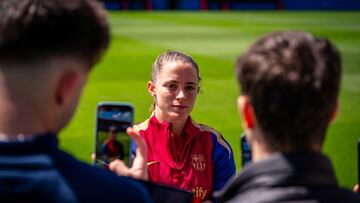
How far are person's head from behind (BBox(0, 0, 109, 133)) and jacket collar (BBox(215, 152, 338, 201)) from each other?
0.54 metres

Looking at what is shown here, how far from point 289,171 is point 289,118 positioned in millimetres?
151

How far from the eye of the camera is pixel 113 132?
3.17m

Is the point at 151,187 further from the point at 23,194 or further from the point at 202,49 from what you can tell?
the point at 202,49

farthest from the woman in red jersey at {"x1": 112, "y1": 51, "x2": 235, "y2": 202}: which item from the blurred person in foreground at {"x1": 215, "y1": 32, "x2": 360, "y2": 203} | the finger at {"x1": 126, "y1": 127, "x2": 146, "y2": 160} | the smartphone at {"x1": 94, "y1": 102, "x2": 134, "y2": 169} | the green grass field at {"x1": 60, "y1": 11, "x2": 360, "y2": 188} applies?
the blurred person in foreground at {"x1": 215, "y1": 32, "x2": 360, "y2": 203}

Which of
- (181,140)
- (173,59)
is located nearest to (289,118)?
(181,140)

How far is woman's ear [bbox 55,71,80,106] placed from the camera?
181 cm

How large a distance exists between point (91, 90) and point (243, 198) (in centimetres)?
1194

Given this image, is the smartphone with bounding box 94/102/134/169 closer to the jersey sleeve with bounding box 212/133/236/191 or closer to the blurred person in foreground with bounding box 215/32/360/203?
the jersey sleeve with bounding box 212/133/236/191

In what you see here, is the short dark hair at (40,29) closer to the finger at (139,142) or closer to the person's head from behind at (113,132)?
the finger at (139,142)

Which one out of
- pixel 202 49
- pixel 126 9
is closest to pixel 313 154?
pixel 202 49

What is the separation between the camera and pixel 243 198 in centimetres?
195

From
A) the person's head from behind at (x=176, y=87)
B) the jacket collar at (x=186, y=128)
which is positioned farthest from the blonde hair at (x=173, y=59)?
the jacket collar at (x=186, y=128)

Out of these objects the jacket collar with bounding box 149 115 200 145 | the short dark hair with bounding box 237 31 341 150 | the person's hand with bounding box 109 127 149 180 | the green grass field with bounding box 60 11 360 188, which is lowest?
the green grass field with bounding box 60 11 360 188

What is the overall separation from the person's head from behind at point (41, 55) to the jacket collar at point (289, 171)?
21.3 inches
